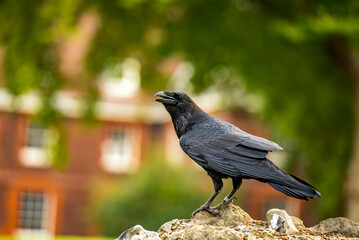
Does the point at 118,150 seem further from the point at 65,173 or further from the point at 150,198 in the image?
the point at 150,198

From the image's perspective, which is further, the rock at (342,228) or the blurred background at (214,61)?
the blurred background at (214,61)

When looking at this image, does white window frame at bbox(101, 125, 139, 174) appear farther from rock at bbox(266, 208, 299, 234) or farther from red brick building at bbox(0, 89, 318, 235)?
rock at bbox(266, 208, 299, 234)

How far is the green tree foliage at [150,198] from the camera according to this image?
61.6 feet

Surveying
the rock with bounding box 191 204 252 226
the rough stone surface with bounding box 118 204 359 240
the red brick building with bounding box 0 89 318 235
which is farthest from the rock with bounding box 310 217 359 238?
the red brick building with bounding box 0 89 318 235

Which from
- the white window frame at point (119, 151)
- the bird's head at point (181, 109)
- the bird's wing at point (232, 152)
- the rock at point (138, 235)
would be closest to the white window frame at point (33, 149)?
the white window frame at point (119, 151)

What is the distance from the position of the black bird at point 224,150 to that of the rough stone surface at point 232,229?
80 millimetres

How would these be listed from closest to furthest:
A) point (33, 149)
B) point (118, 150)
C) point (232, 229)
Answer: point (232, 229) < point (33, 149) < point (118, 150)

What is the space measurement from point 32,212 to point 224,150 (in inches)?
912

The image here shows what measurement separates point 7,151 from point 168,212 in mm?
9852

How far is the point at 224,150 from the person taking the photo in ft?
10.6

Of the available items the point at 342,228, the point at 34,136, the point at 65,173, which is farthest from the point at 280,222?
the point at 34,136

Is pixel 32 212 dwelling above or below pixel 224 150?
below

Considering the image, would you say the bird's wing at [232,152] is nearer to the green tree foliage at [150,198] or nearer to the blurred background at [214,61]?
the blurred background at [214,61]

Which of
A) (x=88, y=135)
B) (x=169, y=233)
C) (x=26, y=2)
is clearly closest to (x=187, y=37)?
(x=26, y=2)
